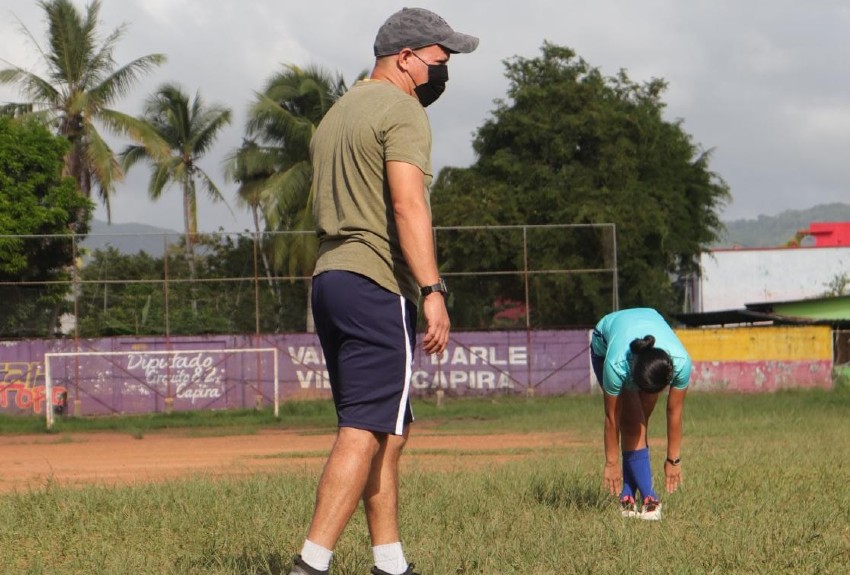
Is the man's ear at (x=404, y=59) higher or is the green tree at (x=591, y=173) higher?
the green tree at (x=591, y=173)

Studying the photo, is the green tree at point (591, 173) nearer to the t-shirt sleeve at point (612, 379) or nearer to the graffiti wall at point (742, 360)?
the graffiti wall at point (742, 360)

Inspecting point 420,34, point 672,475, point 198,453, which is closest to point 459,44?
point 420,34

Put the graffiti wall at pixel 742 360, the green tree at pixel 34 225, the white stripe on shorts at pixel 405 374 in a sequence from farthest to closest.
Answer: the graffiti wall at pixel 742 360
the green tree at pixel 34 225
the white stripe on shorts at pixel 405 374

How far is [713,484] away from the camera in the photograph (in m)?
7.89

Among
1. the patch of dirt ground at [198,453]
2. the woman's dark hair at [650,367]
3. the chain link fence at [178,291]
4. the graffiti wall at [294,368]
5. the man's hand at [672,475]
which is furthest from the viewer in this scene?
the chain link fence at [178,291]

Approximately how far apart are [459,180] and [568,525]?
38.3 metres

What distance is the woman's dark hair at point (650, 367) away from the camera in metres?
6.39

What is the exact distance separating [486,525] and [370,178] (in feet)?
7.91

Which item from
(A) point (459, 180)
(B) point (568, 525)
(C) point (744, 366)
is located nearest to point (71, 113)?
(A) point (459, 180)

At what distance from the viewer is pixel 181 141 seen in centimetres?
4588

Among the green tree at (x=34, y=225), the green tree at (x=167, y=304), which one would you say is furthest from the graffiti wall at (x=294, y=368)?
the green tree at (x=34, y=225)

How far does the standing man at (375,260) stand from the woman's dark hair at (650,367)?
2.35 metres

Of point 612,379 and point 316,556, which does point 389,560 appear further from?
point 612,379

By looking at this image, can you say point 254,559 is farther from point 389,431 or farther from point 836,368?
point 836,368
